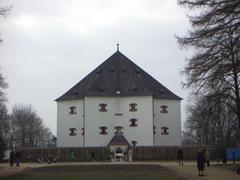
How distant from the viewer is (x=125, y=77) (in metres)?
89.0

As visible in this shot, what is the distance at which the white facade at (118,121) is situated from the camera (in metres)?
82.8

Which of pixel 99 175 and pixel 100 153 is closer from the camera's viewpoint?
pixel 99 175

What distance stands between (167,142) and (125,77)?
13.2 metres

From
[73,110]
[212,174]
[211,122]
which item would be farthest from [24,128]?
[212,174]

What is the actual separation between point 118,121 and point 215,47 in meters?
54.8

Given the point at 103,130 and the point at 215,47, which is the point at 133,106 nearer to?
the point at 103,130

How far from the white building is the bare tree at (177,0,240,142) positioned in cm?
4736

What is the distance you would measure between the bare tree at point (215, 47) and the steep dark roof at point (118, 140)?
4358 cm

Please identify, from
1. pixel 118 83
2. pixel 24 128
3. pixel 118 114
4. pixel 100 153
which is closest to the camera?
pixel 100 153

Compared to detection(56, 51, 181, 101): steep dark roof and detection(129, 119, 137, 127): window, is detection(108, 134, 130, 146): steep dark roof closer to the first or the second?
detection(129, 119, 137, 127): window

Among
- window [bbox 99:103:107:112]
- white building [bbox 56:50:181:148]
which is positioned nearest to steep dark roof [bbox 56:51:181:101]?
white building [bbox 56:50:181:148]

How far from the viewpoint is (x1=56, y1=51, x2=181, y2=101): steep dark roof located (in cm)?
8538

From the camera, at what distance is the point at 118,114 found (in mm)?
84938

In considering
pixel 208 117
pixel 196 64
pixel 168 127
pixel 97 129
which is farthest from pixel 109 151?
pixel 196 64
